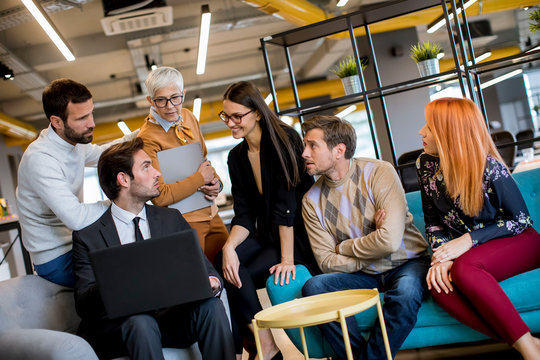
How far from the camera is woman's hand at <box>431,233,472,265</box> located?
7.75 feet

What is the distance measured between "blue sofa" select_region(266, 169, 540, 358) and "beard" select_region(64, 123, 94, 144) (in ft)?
3.75

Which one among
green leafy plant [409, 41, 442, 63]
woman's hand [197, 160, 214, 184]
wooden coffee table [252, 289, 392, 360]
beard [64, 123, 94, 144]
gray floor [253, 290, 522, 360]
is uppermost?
green leafy plant [409, 41, 442, 63]

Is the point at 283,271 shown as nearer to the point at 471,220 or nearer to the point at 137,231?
the point at 137,231

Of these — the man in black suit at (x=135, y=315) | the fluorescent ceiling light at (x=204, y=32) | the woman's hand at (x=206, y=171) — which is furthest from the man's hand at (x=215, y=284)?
the fluorescent ceiling light at (x=204, y=32)

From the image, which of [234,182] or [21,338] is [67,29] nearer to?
[234,182]

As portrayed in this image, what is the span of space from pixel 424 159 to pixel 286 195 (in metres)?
0.70

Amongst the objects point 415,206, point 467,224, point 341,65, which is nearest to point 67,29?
point 341,65

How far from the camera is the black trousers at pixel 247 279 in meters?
2.75

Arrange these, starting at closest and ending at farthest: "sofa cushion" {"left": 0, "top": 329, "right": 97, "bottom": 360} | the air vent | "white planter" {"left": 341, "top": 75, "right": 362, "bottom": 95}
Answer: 1. "sofa cushion" {"left": 0, "top": 329, "right": 97, "bottom": 360}
2. "white planter" {"left": 341, "top": 75, "right": 362, "bottom": 95}
3. the air vent

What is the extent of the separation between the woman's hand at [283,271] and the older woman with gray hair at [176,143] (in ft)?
1.48

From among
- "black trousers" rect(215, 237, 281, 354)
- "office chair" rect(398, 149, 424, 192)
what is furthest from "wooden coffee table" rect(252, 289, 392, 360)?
"office chair" rect(398, 149, 424, 192)

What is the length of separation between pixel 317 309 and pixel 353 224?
0.77 m

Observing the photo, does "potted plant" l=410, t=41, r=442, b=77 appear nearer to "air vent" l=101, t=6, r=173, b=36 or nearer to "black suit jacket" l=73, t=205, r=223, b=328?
"black suit jacket" l=73, t=205, r=223, b=328

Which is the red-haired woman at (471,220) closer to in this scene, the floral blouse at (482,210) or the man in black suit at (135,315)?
the floral blouse at (482,210)
